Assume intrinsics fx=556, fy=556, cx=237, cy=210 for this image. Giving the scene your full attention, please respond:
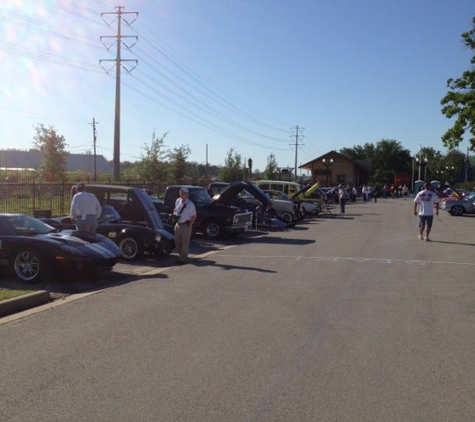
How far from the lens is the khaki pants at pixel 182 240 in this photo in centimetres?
1257

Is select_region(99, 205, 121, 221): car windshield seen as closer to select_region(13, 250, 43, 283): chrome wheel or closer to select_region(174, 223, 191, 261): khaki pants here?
select_region(174, 223, 191, 261): khaki pants

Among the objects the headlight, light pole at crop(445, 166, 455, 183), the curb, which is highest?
light pole at crop(445, 166, 455, 183)

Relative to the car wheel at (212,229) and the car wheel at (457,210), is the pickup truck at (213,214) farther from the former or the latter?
the car wheel at (457,210)

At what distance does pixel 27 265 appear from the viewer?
9516 millimetres

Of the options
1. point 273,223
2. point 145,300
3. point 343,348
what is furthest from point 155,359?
point 273,223

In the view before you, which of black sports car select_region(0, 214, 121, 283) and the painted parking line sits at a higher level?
black sports car select_region(0, 214, 121, 283)

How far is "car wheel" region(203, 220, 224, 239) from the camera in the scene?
18.4 m

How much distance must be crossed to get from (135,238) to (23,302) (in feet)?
16.4

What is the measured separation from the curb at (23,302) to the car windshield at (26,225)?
226cm

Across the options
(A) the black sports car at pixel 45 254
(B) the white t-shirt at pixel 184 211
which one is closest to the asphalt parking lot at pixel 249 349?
(A) the black sports car at pixel 45 254

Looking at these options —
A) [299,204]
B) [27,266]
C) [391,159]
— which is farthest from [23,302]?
[391,159]

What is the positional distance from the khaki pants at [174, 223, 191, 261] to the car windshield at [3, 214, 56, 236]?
302cm

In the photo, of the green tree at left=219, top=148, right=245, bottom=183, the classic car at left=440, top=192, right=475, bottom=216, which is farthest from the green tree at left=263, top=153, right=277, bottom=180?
the classic car at left=440, top=192, right=475, bottom=216

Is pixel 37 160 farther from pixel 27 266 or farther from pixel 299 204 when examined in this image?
pixel 27 266
